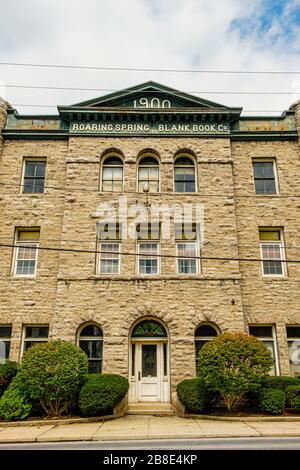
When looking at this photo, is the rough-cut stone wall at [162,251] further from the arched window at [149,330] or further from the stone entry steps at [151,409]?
the stone entry steps at [151,409]

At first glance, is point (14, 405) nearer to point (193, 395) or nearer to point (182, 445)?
point (193, 395)

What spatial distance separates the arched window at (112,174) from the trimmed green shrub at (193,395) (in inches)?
342

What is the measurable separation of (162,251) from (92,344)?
4.66m

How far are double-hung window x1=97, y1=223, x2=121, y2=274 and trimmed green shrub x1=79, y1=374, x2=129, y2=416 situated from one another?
181 inches

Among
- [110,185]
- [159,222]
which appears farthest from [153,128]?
[159,222]

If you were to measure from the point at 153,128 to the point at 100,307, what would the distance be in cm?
853

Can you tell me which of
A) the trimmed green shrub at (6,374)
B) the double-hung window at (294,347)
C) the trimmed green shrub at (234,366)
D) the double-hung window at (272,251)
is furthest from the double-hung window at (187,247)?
the trimmed green shrub at (6,374)

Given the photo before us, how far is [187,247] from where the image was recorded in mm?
16250

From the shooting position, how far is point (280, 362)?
15.0 metres

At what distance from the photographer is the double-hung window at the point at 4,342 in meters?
15.0

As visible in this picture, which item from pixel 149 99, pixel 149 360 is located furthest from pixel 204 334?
pixel 149 99

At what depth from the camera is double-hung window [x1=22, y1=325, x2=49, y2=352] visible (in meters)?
15.2
